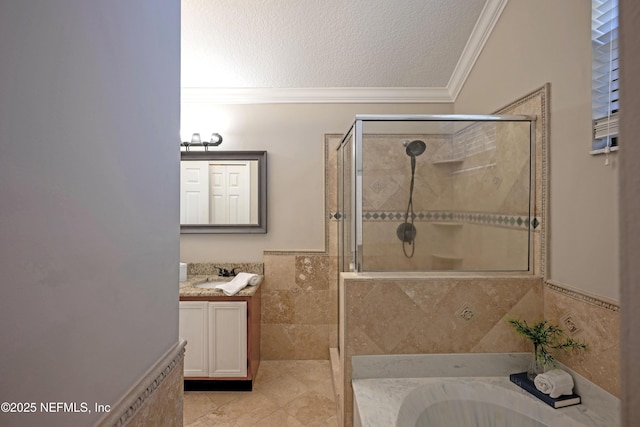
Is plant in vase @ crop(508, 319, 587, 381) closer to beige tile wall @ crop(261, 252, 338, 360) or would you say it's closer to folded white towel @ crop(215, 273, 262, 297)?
beige tile wall @ crop(261, 252, 338, 360)

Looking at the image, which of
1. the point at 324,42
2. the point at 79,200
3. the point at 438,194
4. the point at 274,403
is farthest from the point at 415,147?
the point at 274,403

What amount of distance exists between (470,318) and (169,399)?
143 cm

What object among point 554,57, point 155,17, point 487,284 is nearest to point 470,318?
point 487,284

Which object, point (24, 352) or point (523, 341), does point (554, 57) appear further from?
point (24, 352)

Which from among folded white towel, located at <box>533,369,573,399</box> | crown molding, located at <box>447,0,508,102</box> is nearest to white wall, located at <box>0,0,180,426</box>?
folded white towel, located at <box>533,369,573,399</box>

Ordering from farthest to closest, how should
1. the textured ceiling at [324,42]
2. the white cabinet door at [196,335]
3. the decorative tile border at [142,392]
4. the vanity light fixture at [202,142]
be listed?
1. the vanity light fixture at [202,142]
2. the white cabinet door at [196,335]
3. the textured ceiling at [324,42]
4. the decorative tile border at [142,392]

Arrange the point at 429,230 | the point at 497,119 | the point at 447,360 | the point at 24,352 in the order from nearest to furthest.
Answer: the point at 24,352
the point at 447,360
the point at 497,119
the point at 429,230

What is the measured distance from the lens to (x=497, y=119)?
1.78 meters

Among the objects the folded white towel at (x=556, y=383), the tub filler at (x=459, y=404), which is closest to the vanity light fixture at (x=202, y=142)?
the tub filler at (x=459, y=404)

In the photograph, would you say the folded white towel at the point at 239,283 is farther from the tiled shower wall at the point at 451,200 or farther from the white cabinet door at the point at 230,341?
the tiled shower wall at the point at 451,200

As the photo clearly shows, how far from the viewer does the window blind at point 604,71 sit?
1267 mm

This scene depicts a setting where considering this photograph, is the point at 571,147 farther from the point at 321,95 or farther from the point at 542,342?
the point at 321,95

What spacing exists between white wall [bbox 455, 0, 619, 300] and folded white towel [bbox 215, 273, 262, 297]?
A: 1916 mm

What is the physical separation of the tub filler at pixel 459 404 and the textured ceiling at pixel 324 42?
206 cm
